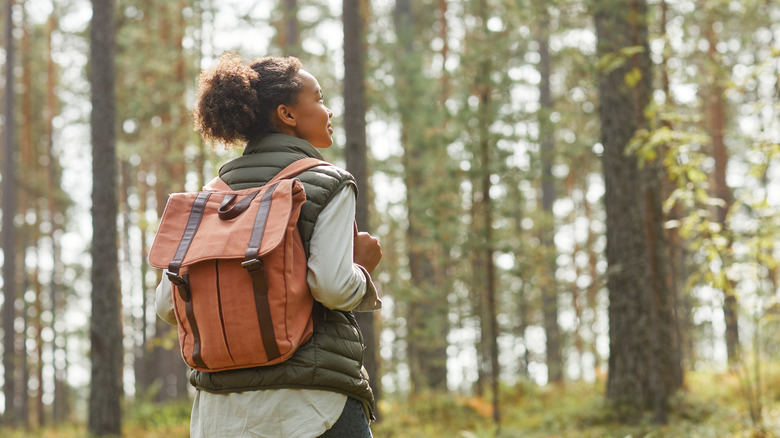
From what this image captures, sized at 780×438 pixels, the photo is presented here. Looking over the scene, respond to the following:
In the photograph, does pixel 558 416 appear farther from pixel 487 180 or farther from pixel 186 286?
pixel 186 286

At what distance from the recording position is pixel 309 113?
2482mm

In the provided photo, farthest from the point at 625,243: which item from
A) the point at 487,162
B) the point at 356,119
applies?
the point at 356,119

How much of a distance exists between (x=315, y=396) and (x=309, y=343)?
16 centimetres

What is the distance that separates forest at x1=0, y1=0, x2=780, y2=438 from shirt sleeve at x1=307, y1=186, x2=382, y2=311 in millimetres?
4547

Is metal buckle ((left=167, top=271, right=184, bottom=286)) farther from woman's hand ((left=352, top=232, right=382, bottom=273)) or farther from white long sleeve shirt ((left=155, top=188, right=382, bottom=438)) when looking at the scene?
woman's hand ((left=352, top=232, right=382, bottom=273))

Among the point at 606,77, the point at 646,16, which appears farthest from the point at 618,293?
the point at 646,16

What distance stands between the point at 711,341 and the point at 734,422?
3077cm

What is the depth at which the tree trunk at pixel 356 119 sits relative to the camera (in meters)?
9.20

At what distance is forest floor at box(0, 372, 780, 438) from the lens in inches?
316

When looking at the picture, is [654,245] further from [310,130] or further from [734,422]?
[310,130]

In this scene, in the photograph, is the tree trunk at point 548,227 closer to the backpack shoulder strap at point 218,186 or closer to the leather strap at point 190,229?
the backpack shoulder strap at point 218,186

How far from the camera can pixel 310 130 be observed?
250cm

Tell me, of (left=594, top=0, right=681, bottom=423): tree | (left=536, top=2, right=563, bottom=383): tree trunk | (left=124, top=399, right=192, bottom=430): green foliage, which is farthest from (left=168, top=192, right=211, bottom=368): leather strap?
(left=124, top=399, right=192, bottom=430): green foliage

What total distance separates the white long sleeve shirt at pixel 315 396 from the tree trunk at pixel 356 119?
269 inches
